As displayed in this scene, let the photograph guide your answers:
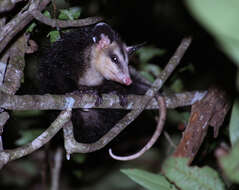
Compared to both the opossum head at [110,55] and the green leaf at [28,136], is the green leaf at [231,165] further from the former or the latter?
the green leaf at [28,136]

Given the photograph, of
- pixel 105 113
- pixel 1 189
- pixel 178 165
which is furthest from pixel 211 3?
pixel 1 189

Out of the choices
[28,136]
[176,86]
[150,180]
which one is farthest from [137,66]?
[150,180]

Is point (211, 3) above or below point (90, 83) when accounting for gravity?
above

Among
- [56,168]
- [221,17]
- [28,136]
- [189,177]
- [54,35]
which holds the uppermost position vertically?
[221,17]

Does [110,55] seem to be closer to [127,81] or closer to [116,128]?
[127,81]

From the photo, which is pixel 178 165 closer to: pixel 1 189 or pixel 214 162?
pixel 214 162

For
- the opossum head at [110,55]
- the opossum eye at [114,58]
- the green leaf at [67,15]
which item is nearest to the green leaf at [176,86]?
the opossum head at [110,55]

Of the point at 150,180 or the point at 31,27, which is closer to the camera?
the point at 150,180
